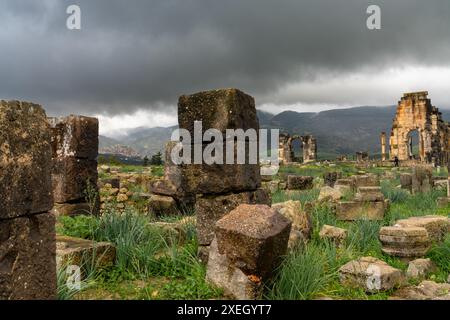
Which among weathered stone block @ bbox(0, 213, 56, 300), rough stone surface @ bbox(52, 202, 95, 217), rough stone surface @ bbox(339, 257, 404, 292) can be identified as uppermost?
weathered stone block @ bbox(0, 213, 56, 300)

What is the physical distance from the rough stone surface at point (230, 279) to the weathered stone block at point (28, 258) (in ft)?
5.48

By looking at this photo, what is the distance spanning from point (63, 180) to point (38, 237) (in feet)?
18.1

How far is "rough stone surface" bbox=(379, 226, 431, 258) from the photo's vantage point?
6.46 metres

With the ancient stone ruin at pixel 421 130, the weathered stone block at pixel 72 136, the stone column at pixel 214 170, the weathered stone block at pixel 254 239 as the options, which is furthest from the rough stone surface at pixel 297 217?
the ancient stone ruin at pixel 421 130

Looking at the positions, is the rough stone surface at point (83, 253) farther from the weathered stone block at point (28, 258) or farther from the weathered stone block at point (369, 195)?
the weathered stone block at point (369, 195)

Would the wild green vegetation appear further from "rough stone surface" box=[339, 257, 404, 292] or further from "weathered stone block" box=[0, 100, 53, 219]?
"weathered stone block" box=[0, 100, 53, 219]

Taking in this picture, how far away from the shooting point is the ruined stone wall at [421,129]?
3781cm

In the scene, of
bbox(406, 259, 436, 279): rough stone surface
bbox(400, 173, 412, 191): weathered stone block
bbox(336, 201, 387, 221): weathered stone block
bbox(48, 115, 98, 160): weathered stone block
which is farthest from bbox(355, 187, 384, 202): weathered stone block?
bbox(400, 173, 412, 191): weathered stone block

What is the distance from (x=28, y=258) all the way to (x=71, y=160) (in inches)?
219

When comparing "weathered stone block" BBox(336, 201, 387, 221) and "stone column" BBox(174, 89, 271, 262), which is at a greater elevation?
"stone column" BBox(174, 89, 271, 262)

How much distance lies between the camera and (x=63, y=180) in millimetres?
8547

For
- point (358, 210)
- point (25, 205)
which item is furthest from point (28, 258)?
point (358, 210)

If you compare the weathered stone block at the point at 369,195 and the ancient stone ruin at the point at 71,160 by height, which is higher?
the ancient stone ruin at the point at 71,160
